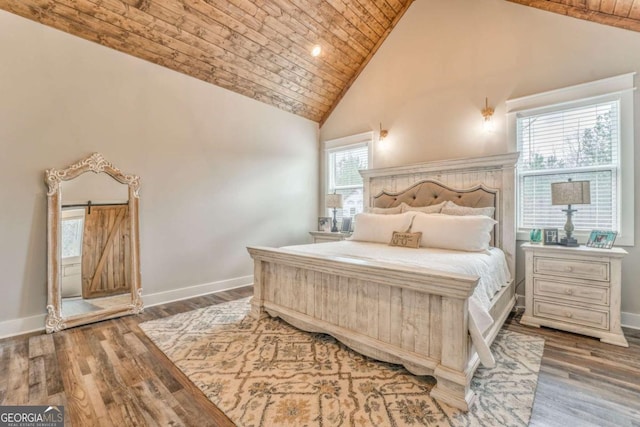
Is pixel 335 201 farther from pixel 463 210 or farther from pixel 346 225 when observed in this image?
pixel 463 210

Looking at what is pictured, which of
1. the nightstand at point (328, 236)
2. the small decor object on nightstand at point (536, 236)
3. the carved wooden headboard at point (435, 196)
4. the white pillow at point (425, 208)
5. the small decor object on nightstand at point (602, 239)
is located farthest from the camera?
the nightstand at point (328, 236)

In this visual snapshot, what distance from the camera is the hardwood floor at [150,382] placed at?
1571 millimetres

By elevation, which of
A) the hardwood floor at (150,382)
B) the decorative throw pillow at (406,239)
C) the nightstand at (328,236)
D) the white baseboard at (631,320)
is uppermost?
the decorative throw pillow at (406,239)

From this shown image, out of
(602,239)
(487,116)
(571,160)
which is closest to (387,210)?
(487,116)

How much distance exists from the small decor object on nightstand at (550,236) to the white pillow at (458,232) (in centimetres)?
46

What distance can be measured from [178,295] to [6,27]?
9.98ft

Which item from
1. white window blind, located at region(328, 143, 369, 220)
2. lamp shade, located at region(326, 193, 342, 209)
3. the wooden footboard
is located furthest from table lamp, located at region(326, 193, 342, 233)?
the wooden footboard

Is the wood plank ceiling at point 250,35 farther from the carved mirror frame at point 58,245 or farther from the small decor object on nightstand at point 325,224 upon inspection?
the small decor object on nightstand at point 325,224

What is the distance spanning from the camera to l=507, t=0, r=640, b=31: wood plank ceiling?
2596 mm

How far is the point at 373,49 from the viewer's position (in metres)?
4.54

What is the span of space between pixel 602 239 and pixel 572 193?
1.58 feet

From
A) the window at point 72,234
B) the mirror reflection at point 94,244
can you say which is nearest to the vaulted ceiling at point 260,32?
the mirror reflection at point 94,244

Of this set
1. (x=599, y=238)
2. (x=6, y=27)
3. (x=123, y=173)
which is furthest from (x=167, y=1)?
(x=599, y=238)

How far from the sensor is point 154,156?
3.43 metres
